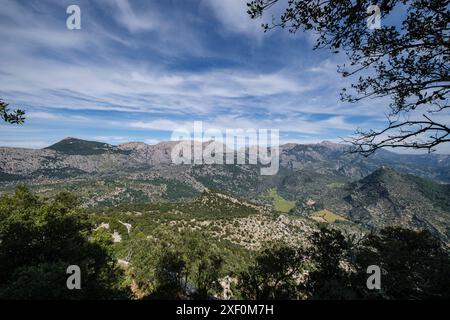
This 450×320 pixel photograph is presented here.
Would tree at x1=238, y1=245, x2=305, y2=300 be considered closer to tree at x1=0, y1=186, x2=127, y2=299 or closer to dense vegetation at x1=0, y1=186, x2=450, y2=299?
dense vegetation at x1=0, y1=186, x2=450, y2=299

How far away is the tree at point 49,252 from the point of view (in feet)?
46.8

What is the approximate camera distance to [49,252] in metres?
27.9

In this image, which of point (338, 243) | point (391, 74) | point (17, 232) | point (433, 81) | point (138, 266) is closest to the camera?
point (433, 81)

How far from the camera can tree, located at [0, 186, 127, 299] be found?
14.2 metres

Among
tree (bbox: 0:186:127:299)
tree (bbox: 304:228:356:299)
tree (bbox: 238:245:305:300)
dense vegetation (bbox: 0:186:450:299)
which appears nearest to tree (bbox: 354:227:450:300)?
dense vegetation (bbox: 0:186:450:299)

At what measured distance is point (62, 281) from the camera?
15008 mm

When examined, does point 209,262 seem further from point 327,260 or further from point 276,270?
point 327,260

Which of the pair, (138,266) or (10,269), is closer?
(10,269)

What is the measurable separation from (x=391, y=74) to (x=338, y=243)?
2749 centimetres

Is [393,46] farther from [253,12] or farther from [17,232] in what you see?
[17,232]
